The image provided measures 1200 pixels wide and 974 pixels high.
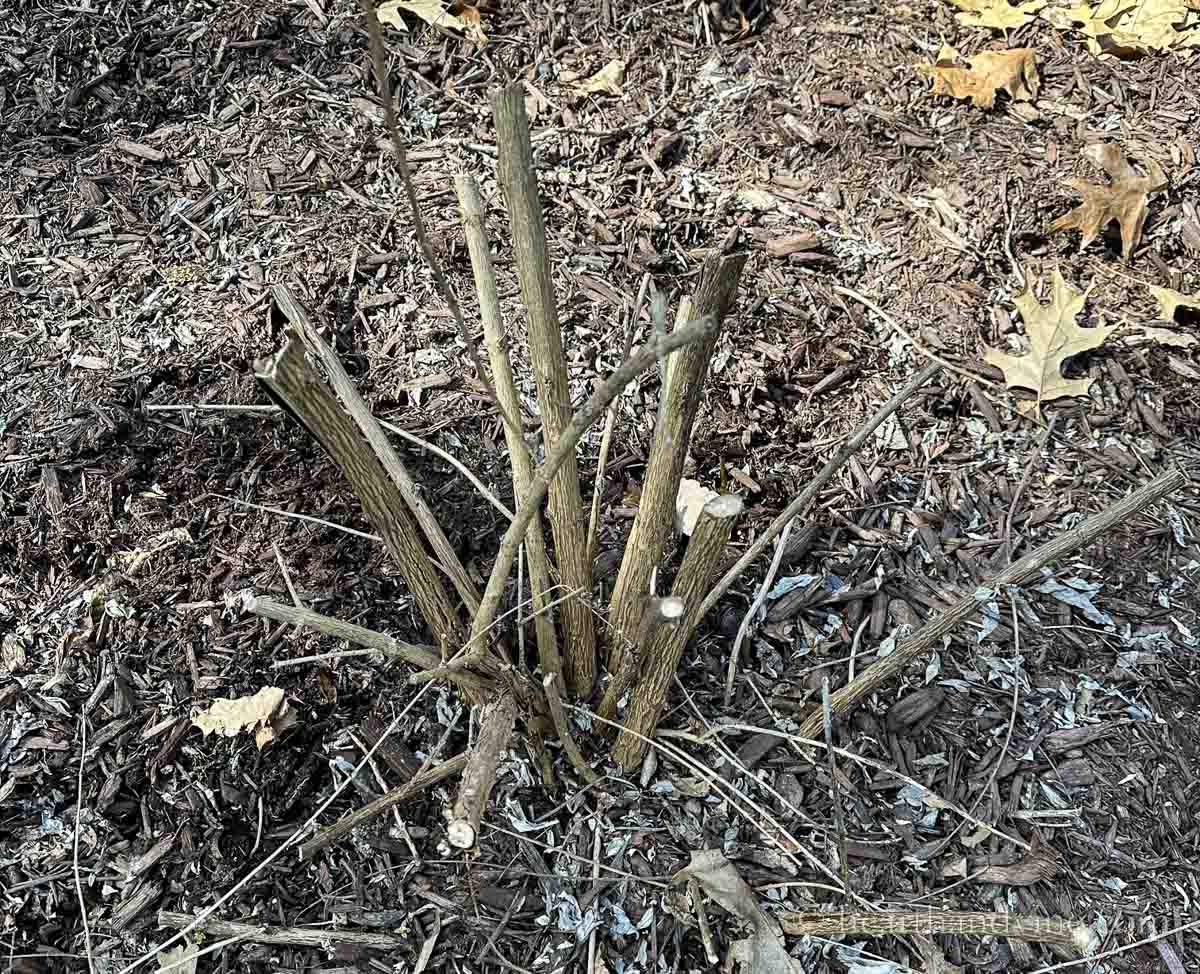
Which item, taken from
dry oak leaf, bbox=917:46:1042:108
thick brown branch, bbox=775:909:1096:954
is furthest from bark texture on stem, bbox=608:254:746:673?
dry oak leaf, bbox=917:46:1042:108

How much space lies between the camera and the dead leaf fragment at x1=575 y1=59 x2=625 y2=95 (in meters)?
2.72

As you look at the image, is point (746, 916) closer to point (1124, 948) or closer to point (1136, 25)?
point (1124, 948)

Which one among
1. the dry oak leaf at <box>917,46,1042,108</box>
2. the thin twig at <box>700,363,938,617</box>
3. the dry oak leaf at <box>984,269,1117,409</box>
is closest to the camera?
the thin twig at <box>700,363,938,617</box>

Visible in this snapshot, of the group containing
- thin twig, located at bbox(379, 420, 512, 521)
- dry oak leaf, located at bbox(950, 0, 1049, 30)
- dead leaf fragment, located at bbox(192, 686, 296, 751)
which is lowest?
dead leaf fragment, located at bbox(192, 686, 296, 751)

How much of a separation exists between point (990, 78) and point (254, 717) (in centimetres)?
240

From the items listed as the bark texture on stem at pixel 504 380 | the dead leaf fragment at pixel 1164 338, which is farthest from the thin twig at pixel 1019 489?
the bark texture on stem at pixel 504 380

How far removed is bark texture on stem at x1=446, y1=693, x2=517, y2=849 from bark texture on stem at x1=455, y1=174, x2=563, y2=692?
131 millimetres

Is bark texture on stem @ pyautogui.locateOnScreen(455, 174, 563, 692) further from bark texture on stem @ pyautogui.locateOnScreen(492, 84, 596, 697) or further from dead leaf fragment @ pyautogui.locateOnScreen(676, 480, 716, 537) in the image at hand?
dead leaf fragment @ pyautogui.locateOnScreen(676, 480, 716, 537)

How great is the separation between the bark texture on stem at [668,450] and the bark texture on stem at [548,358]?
0.23ft

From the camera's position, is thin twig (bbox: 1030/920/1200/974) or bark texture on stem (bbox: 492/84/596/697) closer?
bark texture on stem (bbox: 492/84/596/697)

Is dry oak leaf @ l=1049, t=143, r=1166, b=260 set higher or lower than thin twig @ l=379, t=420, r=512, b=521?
lower

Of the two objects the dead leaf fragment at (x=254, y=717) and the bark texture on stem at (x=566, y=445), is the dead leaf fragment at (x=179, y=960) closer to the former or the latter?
the dead leaf fragment at (x=254, y=717)

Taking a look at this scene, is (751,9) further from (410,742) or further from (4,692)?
(4,692)

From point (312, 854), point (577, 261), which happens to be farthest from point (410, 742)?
point (577, 261)
